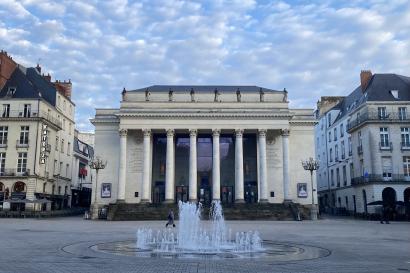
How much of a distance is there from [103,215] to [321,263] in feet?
129

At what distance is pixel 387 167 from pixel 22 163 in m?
47.6

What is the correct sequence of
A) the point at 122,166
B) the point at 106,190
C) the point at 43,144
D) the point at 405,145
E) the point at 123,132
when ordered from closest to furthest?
the point at 122,166
the point at 123,132
the point at 405,145
the point at 106,190
the point at 43,144

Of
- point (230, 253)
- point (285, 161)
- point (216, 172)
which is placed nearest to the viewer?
point (230, 253)

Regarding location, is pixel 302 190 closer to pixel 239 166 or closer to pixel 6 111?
pixel 239 166

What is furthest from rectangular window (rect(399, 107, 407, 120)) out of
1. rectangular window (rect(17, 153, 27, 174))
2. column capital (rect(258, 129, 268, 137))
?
rectangular window (rect(17, 153, 27, 174))

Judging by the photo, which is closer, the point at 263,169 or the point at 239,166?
the point at 263,169

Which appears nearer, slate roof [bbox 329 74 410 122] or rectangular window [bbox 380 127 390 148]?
rectangular window [bbox 380 127 390 148]

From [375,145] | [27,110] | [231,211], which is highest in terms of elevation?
[27,110]

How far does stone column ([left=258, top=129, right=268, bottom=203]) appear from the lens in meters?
52.6

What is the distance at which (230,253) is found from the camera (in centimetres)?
1611

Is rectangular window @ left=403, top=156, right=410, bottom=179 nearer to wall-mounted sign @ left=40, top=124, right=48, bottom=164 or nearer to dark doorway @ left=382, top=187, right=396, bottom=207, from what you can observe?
dark doorway @ left=382, top=187, right=396, bottom=207

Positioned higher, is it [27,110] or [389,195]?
[27,110]

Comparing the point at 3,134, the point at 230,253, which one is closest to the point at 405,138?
the point at 230,253

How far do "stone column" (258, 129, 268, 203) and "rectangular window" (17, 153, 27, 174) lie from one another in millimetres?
30792
